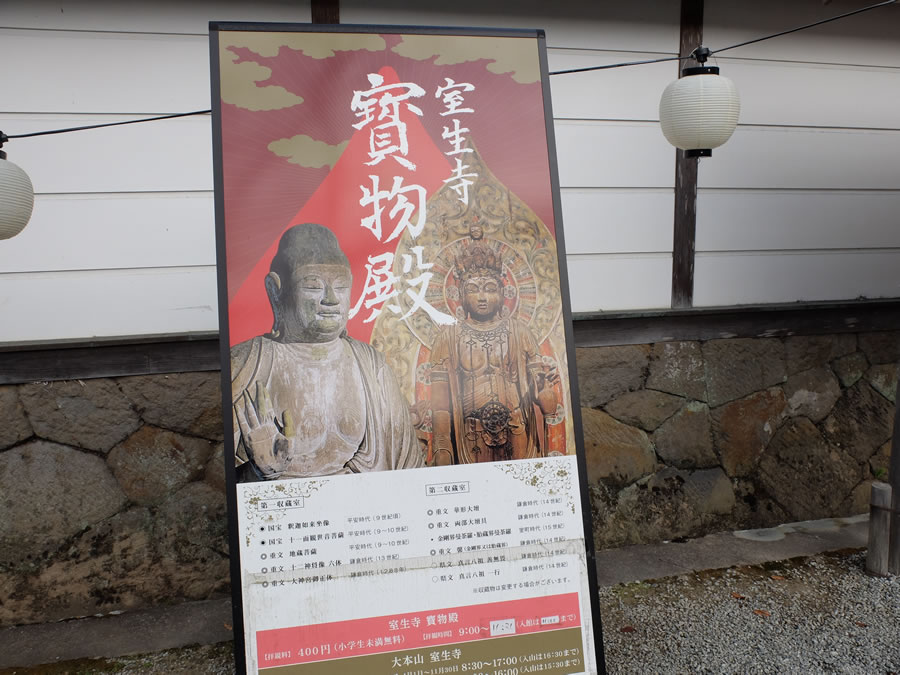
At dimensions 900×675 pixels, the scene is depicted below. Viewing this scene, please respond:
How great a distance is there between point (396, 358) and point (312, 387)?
1.03 feet

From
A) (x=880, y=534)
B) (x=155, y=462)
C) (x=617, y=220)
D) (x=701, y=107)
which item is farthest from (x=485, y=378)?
(x=880, y=534)

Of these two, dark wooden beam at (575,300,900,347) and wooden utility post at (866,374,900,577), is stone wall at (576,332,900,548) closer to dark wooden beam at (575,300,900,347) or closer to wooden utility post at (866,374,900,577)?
dark wooden beam at (575,300,900,347)

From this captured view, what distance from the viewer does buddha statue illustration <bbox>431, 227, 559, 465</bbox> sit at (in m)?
2.49

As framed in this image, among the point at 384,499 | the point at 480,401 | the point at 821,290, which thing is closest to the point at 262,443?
the point at 384,499

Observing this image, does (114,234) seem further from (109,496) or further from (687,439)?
(687,439)

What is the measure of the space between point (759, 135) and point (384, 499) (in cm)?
360

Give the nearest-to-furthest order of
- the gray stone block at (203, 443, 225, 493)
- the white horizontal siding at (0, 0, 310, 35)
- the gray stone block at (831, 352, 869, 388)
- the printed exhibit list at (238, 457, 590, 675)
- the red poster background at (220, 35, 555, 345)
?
the printed exhibit list at (238, 457, 590, 675) < the red poster background at (220, 35, 555, 345) < the white horizontal siding at (0, 0, 310, 35) < the gray stone block at (203, 443, 225, 493) < the gray stone block at (831, 352, 869, 388)

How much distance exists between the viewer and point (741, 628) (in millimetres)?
3504

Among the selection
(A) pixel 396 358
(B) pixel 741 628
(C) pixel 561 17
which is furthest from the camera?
(C) pixel 561 17

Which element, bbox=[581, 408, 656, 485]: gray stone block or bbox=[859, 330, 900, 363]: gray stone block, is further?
bbox=[859, 330, 900, 363]: gray stone block

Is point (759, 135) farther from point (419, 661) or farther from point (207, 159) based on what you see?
point (419, 661)

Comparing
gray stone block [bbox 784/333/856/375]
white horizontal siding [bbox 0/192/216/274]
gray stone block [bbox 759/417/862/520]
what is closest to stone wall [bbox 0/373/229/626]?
white horizontal siding [bbox 0/192/216/274]

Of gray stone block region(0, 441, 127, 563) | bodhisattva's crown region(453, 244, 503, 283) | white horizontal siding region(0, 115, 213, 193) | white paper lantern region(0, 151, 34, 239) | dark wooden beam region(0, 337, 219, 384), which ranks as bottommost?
gray stone block region(0, 441, 127, 563)

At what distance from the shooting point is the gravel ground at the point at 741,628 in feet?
10.6
